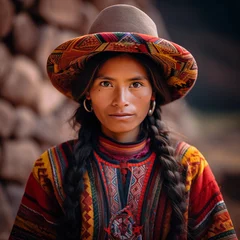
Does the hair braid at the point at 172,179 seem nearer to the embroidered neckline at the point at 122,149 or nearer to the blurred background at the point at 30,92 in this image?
the embroidered neckline at the point at 122,149

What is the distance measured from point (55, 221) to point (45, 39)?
2.06 meters

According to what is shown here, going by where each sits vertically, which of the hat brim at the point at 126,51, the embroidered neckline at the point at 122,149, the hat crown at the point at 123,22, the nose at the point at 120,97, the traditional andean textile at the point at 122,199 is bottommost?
the traditional andean textile at the point at 122,199

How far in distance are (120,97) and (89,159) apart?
34cm

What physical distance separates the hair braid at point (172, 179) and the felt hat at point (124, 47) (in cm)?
25

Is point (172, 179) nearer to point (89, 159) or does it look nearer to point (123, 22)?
point (89, 159)

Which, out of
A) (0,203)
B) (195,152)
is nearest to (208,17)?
(0,203)

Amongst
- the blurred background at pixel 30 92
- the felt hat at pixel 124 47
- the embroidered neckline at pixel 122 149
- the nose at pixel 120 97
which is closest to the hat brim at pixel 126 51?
the felt hat at pixel 124 47

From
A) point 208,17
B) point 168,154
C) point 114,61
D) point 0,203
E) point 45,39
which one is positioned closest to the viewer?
point 114,61

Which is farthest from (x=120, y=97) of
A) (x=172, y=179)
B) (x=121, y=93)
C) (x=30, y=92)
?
(x=30, y=92)

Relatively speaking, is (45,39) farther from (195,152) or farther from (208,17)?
(208,17)

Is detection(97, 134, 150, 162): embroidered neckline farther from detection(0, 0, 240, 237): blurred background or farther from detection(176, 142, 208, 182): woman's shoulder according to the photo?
detection(0, 0, 240, 237): blurred background

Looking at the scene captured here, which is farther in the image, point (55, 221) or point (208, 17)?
point (208, 17)

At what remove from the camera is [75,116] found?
2031 millimetres

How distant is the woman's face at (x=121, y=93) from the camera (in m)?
1.75
